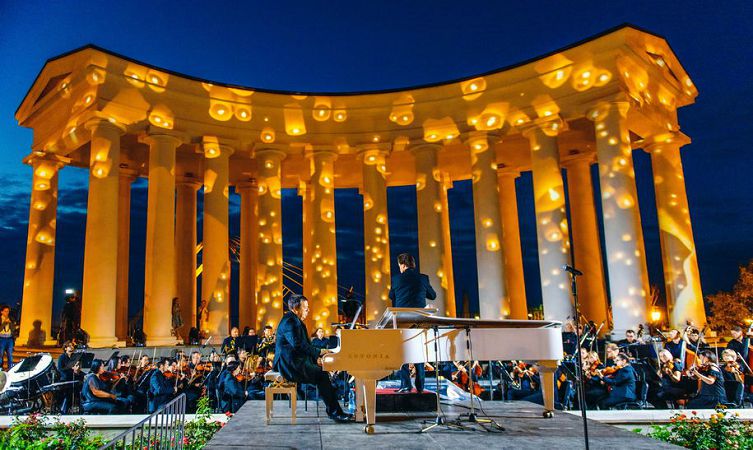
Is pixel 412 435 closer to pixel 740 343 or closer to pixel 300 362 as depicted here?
pixel 300 362

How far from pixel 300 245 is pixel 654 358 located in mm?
64976

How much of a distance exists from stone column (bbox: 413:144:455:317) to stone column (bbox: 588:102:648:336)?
7753 millimetres

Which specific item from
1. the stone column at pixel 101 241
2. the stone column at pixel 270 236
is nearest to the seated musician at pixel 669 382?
the stone column at pixel 270 236

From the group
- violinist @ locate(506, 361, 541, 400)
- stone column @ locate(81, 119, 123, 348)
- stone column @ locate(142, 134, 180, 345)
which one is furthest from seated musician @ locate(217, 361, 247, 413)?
stone column @ locate(142, 134, 180, 345)

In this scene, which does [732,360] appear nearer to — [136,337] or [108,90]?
[136,337]

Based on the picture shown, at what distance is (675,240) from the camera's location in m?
28.2

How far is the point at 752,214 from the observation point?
66.2 m

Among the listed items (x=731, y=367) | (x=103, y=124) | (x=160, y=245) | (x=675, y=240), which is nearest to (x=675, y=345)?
(x=731, y=367)

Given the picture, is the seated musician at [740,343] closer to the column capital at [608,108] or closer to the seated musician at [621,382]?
the seated musician at [621,382]

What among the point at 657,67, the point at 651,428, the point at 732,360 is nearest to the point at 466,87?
the point at 657,67

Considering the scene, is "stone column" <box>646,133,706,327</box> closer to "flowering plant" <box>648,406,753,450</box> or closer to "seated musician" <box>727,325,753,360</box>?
"seated musician" <box>727,325,753,360</box>

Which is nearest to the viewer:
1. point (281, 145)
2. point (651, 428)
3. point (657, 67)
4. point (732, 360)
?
point (651, 428)

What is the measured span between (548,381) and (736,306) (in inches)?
1701

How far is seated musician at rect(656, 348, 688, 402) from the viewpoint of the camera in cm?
1494
